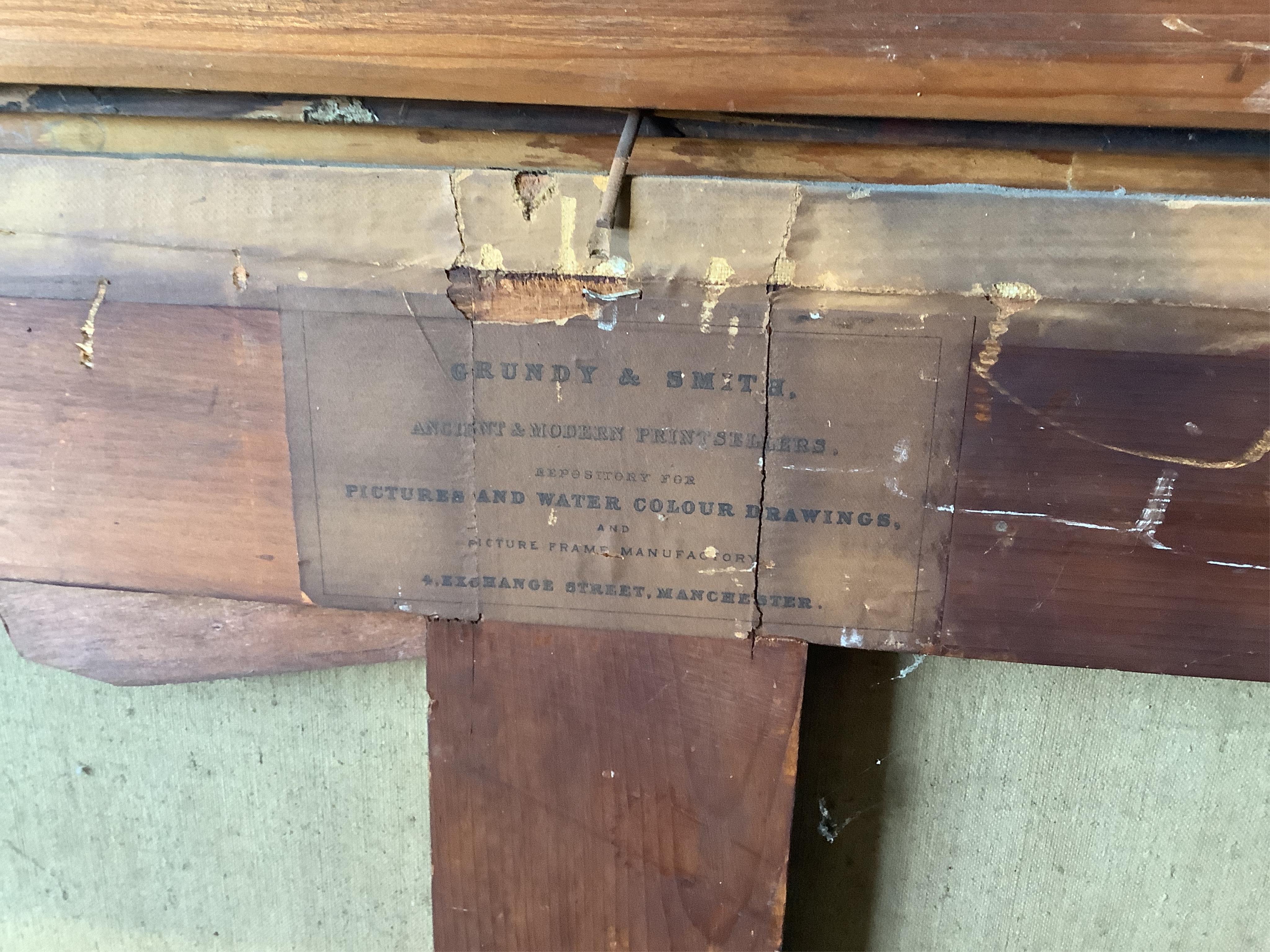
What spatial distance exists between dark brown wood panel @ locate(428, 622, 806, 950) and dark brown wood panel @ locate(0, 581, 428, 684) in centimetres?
10

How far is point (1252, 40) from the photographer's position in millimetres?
619

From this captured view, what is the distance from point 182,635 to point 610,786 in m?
0.50

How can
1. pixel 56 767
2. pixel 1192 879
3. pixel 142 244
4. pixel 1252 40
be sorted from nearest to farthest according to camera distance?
pixel 1252 40 → pixel 142 244 → pixel 1192 879 → pixel 56 767

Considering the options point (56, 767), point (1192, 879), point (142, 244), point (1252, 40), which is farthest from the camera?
point (56, 767)

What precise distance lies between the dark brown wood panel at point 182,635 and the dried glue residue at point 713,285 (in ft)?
1.45

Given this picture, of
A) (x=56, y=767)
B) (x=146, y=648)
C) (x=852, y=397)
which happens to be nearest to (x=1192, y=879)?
(x=852, y=397)

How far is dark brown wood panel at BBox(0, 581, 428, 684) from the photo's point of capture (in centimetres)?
86

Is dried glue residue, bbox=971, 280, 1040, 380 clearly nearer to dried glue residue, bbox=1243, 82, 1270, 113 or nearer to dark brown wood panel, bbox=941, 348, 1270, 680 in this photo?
dark brown wood panel, bbox=941, 348, 1270, 680

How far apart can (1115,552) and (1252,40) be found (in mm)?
420

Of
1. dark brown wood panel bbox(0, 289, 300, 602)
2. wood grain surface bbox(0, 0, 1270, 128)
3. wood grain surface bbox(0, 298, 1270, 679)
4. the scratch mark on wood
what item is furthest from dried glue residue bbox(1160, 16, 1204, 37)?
dark brown wood panel bbox(0, 289, 300, 602)

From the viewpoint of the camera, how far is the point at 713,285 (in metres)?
0.68

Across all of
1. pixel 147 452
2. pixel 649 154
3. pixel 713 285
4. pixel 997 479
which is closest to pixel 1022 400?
pixel 997 479

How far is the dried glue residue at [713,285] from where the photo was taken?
0.68 meters

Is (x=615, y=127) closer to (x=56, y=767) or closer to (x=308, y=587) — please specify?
(x=308, y=587)
